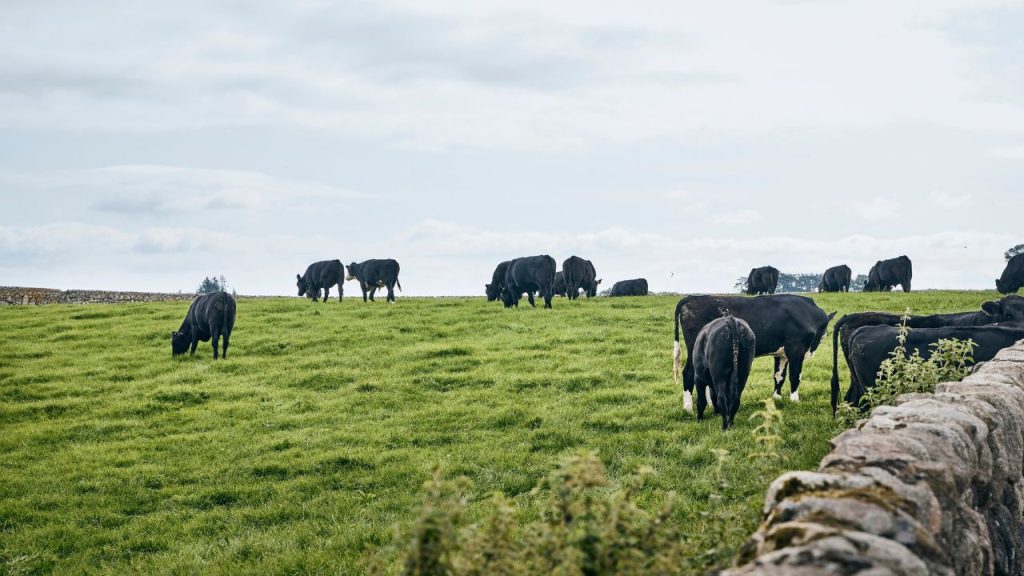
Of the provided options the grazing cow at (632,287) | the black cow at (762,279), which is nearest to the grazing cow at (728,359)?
the black cow at (762,279)

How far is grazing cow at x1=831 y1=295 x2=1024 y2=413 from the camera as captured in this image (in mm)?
12438

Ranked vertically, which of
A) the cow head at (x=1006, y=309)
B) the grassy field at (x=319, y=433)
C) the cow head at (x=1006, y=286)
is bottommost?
the grassy field at (x=319, y=433)

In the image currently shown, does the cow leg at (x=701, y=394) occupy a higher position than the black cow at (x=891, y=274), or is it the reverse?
the black cow at (x=891, y=274)

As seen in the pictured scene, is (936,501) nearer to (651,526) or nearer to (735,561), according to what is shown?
(735,561)

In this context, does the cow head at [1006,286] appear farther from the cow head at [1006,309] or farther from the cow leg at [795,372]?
the cow leg at [795,372]

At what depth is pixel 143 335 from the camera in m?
26.6

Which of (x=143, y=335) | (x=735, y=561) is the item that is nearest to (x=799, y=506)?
(x=735, y=561)

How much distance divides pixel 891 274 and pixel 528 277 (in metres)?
23.0

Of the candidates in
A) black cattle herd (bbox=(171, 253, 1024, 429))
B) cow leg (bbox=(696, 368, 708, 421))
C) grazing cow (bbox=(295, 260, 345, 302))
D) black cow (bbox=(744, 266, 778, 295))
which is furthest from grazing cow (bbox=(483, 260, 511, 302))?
cow leg (bbox=(696, 368, 708, 421))

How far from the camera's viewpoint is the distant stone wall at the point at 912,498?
10.2 ft

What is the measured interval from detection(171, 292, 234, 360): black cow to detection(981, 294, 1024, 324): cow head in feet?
59.4

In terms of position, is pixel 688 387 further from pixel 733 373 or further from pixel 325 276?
pixel 325 276

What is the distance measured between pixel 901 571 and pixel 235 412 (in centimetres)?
1508

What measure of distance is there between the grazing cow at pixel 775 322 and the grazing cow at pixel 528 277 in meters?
15.7
